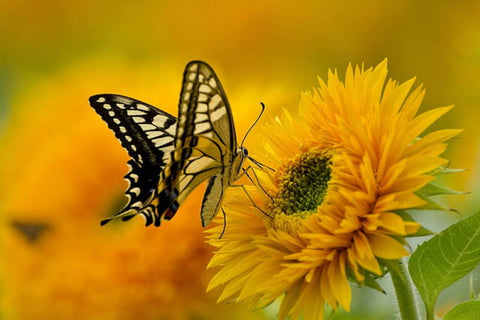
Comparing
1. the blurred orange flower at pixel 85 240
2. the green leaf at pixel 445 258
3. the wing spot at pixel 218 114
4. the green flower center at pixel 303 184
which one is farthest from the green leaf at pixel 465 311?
the blurred orange flower at pixel 85 240

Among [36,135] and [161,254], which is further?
[36,135]

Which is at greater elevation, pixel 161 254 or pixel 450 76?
pixel 450 76

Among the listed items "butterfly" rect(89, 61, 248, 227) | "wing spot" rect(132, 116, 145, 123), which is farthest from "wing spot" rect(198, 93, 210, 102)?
"wing spot" rect(132, 116, 145, 123)

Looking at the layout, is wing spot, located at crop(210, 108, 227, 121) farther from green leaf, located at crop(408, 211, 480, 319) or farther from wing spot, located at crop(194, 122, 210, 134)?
green leaf, located at crop(408, 211, 480, 319)

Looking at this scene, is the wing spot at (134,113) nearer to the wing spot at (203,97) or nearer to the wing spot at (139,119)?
the wing spot at (139,119)

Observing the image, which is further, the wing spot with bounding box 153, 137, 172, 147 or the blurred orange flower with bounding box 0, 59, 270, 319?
the blurred orange flower with bounding box 0, 59, 270, 319

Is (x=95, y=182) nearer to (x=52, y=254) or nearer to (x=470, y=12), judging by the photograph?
(x=52, y=254)

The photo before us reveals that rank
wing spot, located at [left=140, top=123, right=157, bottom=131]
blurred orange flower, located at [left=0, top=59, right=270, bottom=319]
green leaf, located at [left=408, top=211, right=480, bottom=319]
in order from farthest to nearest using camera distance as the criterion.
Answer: blurred orange flower, located at [left=0, top=59, right=270, bottom=319], wing spot, located at [left=140, top=123, right=157, bottom=131], green leaf, located at [left=408, top=211, right=480, bottom=319]

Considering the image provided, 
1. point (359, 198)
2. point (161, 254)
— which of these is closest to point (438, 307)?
point (161, 254)
